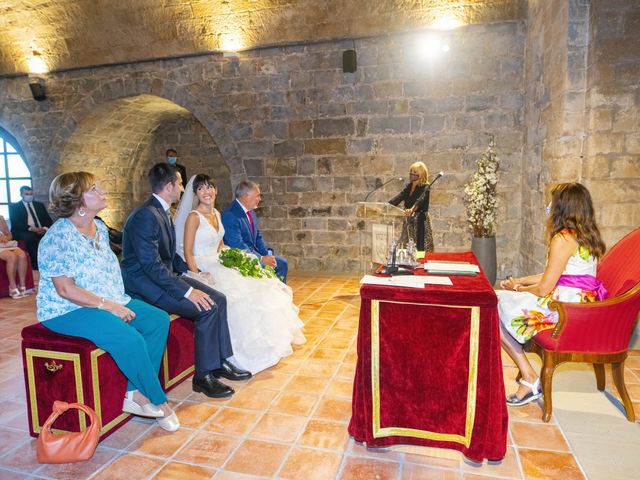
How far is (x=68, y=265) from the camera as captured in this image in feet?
8.04

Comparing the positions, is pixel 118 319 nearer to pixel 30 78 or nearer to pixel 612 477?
pixel 612 477

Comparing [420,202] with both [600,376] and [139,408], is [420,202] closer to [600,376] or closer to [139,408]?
[600,376]

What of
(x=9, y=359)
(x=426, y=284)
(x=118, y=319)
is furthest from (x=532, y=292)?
(x=9, y=359)

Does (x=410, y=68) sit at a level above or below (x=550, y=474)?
above

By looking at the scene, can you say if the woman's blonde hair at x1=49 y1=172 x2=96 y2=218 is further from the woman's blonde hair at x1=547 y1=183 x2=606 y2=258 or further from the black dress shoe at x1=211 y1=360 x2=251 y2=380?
the woman's blonde hair at x1=547 y1=183 x2=606 y2=258

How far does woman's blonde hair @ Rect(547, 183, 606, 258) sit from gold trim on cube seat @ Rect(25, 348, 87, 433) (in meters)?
2.79

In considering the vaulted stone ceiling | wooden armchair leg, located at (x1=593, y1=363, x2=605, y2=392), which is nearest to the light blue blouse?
wooden armchair leg, located at (x1=593, y1=363, x2=605, y2=392)

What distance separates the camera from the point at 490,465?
7.39 ft

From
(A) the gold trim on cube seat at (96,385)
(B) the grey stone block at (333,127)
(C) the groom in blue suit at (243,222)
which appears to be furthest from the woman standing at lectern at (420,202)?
(A) the gold trim on cube seat at (96,385)

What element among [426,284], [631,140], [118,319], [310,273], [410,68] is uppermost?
[410,68]

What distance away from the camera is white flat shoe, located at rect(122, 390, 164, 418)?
2609 millimetres

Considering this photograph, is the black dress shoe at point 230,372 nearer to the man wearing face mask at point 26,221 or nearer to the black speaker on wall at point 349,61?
the black speaker on wall at point 349,61

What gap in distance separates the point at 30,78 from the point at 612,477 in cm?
961

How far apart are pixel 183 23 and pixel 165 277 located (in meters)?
5.54
